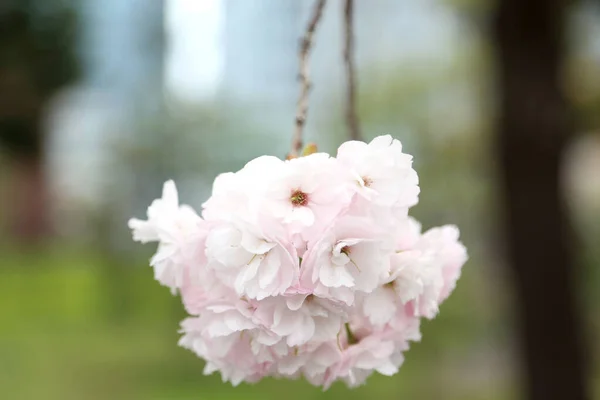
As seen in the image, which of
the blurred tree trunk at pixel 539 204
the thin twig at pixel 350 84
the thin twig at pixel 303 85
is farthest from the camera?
the blurred tree trunk at pixel 539 204

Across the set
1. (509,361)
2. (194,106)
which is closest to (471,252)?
(509,361)

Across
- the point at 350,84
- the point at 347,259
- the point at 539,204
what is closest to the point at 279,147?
the point at 539,204

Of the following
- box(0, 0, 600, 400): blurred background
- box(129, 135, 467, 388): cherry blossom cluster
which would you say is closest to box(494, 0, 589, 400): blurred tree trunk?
box(0, 0, 600, 400): blurred background

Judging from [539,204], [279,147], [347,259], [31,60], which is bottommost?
[347,259]

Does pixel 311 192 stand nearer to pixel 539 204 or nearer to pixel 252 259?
pixel 252 259

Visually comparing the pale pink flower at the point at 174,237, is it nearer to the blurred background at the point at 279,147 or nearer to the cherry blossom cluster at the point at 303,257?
the cherry blossom cluster at the point at 303,257

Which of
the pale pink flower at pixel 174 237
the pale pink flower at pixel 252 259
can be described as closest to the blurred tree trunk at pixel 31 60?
the pale pink flower at pixel 174 237

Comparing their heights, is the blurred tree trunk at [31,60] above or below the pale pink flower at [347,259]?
above
